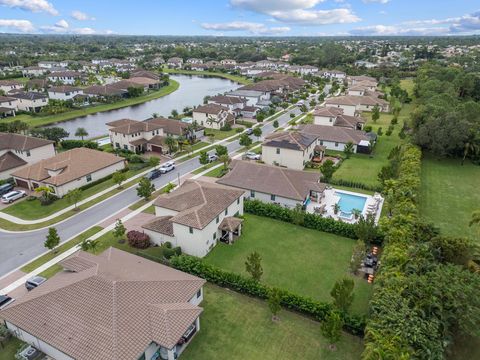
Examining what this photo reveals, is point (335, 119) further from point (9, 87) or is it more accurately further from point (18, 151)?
point (9, 87)

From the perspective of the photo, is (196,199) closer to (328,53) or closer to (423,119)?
(423,119)

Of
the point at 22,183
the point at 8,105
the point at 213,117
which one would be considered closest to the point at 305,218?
the point at 22,183

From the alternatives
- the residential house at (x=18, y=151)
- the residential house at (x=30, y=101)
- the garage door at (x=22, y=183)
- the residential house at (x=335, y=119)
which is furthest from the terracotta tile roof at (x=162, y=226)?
the residential house at (x=30, y=101)

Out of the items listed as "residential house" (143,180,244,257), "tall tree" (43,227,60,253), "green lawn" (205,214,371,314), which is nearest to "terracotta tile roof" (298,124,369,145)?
"green lawn" (205,214,371,314)

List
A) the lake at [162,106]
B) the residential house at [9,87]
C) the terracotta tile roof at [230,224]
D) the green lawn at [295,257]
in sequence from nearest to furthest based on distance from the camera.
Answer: the green lawn at [295,257] < the terracotta tile roof at [230,224] < the lake at [162,106] < the residential house at [9,87]

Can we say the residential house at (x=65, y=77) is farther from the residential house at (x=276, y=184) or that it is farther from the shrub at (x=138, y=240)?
the shrub at (x=138, y=240)

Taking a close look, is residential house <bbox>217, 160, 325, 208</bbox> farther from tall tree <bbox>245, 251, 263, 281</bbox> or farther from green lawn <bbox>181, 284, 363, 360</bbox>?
green lawn <bbox>181, 284, 363, 360</bbox>

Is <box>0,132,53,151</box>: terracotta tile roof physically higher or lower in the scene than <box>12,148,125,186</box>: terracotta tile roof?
higher
